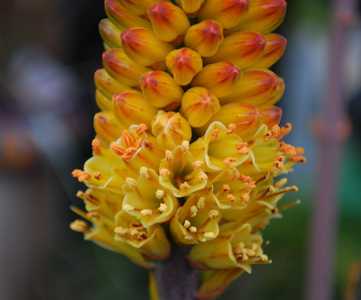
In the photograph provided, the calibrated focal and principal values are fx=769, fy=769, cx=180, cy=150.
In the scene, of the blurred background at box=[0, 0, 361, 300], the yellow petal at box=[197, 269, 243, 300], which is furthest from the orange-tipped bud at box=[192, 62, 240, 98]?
the blurred background at box=[0, 0, 361, 300]

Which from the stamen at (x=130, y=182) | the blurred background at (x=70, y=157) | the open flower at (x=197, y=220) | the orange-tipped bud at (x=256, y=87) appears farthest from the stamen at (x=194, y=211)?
the blurred background at (x=70, y=157)

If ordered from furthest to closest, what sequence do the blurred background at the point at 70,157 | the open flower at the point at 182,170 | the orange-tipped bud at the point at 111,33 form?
1. the blurred background at the point at 70,157
2. the orange-tipped bud at the point at 111,33
3. the open flower at the point at 182,170

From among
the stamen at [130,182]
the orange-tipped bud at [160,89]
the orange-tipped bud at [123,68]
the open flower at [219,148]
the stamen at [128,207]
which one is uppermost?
the orange-tipped bud at [123,68]

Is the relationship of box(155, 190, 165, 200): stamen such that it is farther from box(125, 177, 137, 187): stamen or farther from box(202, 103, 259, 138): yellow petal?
box(202, 103, 259, 138): yellow petal

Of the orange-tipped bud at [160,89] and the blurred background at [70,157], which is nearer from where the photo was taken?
the orange-tipped bud at [160,89]

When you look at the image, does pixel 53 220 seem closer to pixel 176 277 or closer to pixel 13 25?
pixel 13 25

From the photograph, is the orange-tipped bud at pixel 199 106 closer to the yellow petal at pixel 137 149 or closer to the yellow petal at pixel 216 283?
the yellow petal at pixel 137 149

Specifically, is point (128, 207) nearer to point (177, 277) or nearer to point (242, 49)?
point (177, 277)
